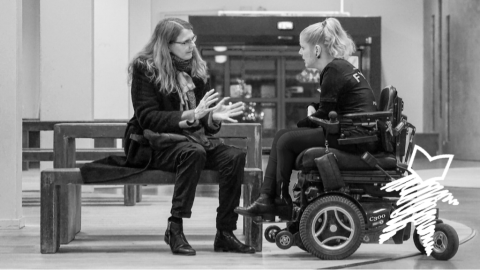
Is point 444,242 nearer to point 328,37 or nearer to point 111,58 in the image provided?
point 328,37

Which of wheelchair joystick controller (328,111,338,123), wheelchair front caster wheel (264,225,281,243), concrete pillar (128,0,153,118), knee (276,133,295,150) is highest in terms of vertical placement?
concrete pillar (128,0,153,118)

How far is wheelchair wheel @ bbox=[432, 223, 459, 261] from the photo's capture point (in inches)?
165

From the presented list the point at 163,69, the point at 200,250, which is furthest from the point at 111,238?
the point at 163,69

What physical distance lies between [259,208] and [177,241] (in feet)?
1.53

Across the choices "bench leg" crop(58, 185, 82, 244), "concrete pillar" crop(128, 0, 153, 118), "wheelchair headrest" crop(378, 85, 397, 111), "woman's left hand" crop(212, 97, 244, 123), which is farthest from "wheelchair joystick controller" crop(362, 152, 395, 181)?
"concrete pillar" crop(128, 0, 153, 118)

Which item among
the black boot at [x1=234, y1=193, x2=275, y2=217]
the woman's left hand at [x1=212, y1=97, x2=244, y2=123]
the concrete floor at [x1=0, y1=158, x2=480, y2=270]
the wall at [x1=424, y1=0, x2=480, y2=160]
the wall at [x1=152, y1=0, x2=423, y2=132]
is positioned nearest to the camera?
the concrete floor at [x1=0, y1=158, x2=480, y2=270]

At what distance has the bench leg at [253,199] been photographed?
4.42 meters

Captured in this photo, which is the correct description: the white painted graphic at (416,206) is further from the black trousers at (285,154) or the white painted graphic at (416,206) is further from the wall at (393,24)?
the wall at (393,24)

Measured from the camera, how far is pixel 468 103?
15500 millimetres

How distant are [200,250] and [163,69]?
1.00m

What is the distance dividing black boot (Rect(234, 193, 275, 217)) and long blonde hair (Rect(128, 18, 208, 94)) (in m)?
0.77

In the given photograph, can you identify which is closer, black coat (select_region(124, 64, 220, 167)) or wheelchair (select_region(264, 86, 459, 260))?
wheelchair (select_region(264, 86, 459, 260))

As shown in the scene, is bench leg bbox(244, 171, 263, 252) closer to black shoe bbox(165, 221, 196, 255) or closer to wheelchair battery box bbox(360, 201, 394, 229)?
black shoe bbox(165, 221, 196, 255)

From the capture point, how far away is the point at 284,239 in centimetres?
422
